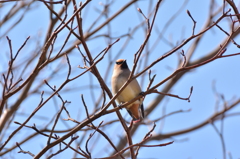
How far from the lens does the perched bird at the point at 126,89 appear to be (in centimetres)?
505

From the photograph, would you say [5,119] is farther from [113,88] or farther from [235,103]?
[235,103]

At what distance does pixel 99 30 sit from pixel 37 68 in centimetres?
296

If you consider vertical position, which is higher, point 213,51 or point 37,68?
point 213,51

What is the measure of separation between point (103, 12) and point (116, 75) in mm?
1167

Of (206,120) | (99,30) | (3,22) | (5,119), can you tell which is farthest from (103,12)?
(206,120)

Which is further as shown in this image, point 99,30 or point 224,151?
point 99,30

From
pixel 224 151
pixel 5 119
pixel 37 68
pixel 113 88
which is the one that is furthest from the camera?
pixel 113 88

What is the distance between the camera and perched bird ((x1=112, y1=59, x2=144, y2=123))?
5051 mm

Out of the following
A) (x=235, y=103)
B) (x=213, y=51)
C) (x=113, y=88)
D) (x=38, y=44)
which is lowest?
(x=235, y=103)

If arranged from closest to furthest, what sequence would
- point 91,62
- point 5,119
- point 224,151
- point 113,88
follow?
point 91,62
point 224,151
point 5,119
point 113,88

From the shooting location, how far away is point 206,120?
314 inches

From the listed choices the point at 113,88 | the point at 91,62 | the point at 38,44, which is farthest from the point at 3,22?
the point at 91,62

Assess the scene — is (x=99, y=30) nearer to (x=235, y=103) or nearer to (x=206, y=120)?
(x=235, y=103)

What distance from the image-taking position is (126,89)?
198 inches
